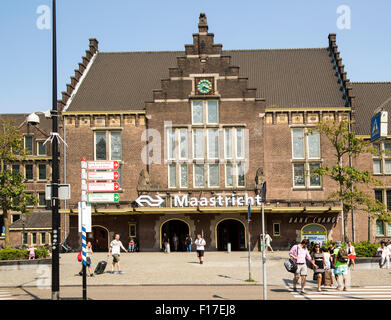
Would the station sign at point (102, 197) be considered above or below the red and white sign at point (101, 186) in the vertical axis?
below

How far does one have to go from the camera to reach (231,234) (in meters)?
40.8

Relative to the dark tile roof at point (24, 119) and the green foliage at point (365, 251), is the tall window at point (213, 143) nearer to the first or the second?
the green foliage at point (365, 251)

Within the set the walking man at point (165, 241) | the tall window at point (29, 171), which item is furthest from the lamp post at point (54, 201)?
the tall window at point (29, 171)

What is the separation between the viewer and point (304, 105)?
42.2 m

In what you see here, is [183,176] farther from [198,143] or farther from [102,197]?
[102,197]

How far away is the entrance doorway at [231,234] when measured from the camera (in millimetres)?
40625

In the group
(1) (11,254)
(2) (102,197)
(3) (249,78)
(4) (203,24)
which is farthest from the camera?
(3) (249,78)

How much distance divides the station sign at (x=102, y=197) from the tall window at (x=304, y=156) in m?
28.0

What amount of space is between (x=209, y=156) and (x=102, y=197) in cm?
2592

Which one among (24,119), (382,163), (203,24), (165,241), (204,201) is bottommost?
(165,241)

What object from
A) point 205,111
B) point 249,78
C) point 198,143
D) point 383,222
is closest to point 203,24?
→ point 249,78

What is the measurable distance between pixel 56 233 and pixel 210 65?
91.8 feet

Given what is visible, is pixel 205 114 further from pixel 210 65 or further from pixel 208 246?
pixel 208 246
